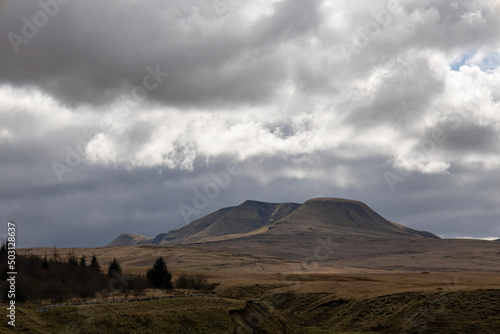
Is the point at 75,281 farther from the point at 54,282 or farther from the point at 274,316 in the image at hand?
the point at 274,316

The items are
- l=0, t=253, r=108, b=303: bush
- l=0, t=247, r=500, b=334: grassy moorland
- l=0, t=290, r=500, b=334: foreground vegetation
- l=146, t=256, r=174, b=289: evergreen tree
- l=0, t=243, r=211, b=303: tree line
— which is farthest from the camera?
l=146, t=256, r=174, b=289: evergreen tree

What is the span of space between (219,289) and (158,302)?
37.5 metres

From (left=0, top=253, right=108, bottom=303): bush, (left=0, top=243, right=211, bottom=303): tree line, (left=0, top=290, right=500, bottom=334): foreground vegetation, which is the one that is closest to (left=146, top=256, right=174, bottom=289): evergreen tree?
(left=0, top=243, right=211, bottom=303): tree line

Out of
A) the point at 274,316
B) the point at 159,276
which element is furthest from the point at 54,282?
the point at 274,316

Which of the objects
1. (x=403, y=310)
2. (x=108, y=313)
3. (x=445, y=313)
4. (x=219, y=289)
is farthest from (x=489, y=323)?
(x=219, y=289)

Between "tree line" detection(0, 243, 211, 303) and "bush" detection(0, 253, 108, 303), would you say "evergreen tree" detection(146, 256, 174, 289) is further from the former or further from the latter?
"bush" detection(0, 253, 108, 303)

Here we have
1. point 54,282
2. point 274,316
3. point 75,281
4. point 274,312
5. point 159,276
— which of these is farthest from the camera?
point 159,276

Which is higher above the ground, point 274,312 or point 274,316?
point 274,312

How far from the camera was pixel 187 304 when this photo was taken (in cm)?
4362

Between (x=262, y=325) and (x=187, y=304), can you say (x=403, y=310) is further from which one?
(x=187, y=304)

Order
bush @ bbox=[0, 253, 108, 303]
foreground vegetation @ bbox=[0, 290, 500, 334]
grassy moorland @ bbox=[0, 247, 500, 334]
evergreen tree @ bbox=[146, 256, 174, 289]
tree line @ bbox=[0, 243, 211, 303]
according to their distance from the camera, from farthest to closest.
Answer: evergreen tree @ bbox=[146, 256, 174, 289] < tree line @ bbox=[0, 243, 211, 303] < bush @ bbox=[0, 253, 108, 303] < grassy moorland @ bbox=[0, 247, 500, 334] < foreground vegetation @ bbox=[0, 290, 500, 334]

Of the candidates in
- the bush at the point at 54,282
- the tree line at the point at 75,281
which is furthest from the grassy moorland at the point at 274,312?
the tree line at the point at 75,281

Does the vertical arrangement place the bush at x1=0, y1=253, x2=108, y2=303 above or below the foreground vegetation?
above

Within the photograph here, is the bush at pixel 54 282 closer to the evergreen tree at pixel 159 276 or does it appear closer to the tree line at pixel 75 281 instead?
the tree line at pixel 75 281
